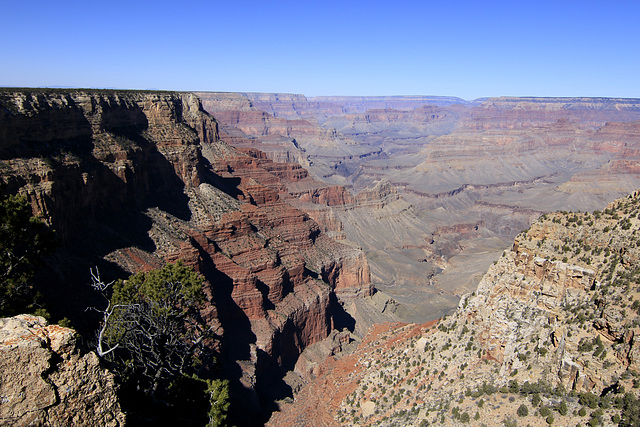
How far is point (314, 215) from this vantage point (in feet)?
321

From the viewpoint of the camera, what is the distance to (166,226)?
151ft

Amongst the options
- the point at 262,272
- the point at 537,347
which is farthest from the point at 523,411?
the point at 262,272

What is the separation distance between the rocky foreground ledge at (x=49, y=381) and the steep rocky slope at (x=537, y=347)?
17150mm

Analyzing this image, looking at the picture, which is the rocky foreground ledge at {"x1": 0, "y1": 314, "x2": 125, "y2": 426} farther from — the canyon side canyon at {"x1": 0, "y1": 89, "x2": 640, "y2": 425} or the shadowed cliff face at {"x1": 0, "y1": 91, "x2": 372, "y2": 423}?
the shadowed cliff face at {"x1": 0, "y1": 91, "x2": 372, "y2": 423}

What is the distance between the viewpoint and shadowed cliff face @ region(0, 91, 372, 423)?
110 feet

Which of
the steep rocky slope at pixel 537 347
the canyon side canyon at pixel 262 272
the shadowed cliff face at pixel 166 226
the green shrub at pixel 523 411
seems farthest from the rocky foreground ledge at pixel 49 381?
the shadowed cliff face at pixel 166 226

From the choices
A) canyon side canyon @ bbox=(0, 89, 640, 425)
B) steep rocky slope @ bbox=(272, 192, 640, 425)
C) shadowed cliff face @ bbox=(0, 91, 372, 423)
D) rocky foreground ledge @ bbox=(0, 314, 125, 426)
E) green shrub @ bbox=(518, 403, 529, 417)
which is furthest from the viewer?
shadowed cliff face @ bbox=(0, 91, 372, 423)

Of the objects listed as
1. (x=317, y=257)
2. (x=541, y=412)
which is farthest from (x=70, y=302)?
(x=317, y=257)

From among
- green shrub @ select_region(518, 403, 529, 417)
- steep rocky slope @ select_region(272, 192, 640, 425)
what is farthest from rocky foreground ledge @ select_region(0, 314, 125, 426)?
steep rocky slope @ select_region(272, 192, 640, 425)

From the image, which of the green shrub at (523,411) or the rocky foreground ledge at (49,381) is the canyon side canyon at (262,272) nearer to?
→ the rocky foreground ledge at (49,381)

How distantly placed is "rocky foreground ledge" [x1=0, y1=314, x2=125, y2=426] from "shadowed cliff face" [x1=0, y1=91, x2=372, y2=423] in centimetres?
2001

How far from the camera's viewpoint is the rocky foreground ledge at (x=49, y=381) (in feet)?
30.1

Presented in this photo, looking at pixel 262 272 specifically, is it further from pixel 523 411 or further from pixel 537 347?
pixel 523 411

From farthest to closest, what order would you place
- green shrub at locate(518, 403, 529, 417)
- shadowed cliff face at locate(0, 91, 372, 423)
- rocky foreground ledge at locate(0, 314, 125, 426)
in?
shadowed cliff face at locate(0, 91, 372, 423)
green shrub at locate(518, 403, 529, 417)
rocky foreground ledge at locate(0, 314, 125, 426)
